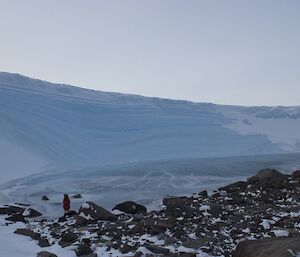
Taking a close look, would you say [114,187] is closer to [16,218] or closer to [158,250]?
[16,218]

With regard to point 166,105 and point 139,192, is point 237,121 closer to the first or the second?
point 166,105

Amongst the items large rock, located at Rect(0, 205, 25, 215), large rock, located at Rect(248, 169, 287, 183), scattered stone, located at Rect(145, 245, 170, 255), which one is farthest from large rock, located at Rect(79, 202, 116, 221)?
large rock, located at Rect(248, 169, 287, 183)

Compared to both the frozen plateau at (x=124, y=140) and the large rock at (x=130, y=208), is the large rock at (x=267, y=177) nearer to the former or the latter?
the frozen plateau at (x=124, y=140)

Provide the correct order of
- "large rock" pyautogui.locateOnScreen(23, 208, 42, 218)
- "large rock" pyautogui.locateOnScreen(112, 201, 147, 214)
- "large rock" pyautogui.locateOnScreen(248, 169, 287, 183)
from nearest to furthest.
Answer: "large rock" pyautogui.locateOnScreen(112, 201, 147, 214)
"large rock" pyautogui.locateOnScreen(23, 208, 42, 218)
"large rock" pyautogui.locateOnScreen(248, 169, 287, 183)

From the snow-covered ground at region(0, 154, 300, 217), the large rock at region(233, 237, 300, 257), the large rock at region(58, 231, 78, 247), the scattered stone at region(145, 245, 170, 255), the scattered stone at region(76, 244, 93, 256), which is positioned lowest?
the snow-covered ground at region(0, 154, 300, 217)

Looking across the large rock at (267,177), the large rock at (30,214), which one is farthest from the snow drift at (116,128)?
the large rock at (267,177)

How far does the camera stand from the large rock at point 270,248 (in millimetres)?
6074

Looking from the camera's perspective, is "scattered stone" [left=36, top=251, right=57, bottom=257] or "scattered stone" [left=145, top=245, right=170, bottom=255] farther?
"scattered stone" [left=36, top=251, right=57, bottom=257]

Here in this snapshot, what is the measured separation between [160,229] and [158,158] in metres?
31.4

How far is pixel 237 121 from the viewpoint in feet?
166

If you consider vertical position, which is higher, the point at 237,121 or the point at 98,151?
the point at 237,121

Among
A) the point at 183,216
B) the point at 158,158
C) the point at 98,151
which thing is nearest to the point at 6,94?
the point at 98,151

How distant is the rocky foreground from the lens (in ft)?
24.9

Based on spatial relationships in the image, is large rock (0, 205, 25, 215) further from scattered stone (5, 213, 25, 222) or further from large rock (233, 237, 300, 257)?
large rock (233, 237, 300, 257)
